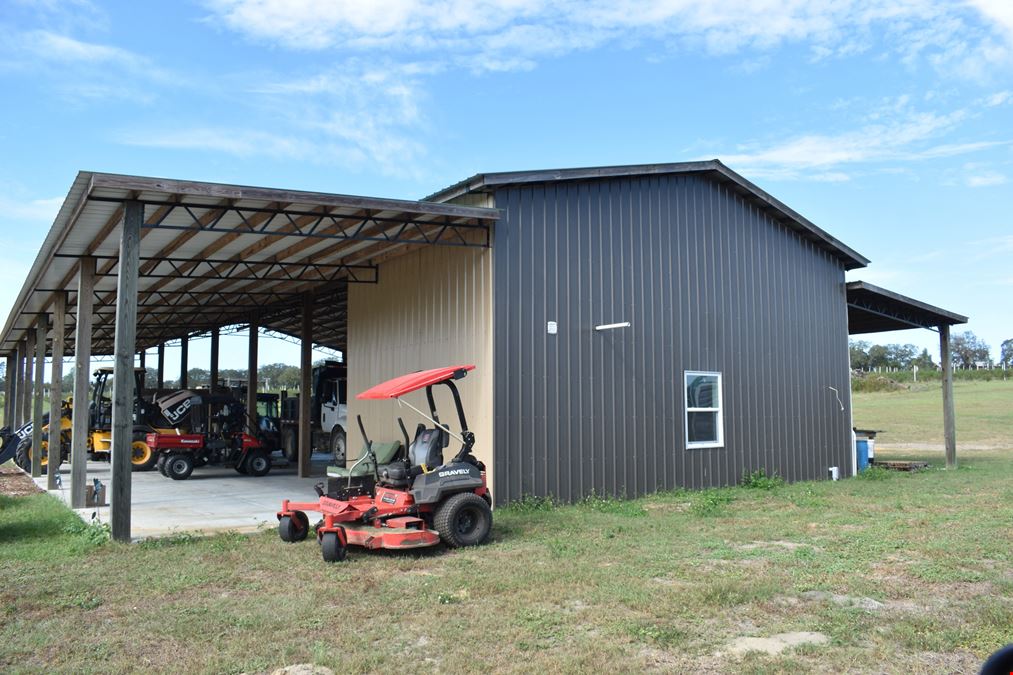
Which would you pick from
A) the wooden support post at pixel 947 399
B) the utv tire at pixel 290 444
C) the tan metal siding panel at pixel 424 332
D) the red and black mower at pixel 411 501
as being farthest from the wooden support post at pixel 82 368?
the wooden support post at pixel 947 399

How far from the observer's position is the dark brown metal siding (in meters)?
10.8

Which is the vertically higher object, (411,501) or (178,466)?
(411,501)

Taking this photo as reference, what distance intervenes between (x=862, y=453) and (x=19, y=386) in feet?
74.6

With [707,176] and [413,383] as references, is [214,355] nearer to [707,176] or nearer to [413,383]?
[707,176]

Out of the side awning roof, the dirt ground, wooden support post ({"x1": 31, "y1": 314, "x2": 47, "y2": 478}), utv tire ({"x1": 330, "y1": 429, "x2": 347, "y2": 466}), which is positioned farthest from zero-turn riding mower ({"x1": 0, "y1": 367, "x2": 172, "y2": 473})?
the side awning roof

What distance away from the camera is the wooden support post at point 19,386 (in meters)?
23.4

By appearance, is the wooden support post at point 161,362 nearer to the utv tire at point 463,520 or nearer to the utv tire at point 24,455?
the utv tire at point 24,455

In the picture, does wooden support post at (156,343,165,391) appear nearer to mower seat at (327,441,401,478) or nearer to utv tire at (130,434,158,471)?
utv tire at (130,434,158,471)

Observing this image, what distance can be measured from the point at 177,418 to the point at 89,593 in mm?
12046

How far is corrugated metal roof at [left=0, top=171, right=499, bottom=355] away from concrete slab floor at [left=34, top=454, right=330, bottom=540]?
134 inches

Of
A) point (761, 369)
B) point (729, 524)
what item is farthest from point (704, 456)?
point (729, 524)

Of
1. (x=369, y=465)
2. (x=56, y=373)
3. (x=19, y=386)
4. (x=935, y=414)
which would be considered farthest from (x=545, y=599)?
(x=935, y=414)

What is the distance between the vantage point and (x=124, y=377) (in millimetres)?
8617

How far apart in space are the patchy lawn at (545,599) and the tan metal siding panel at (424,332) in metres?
2.09
